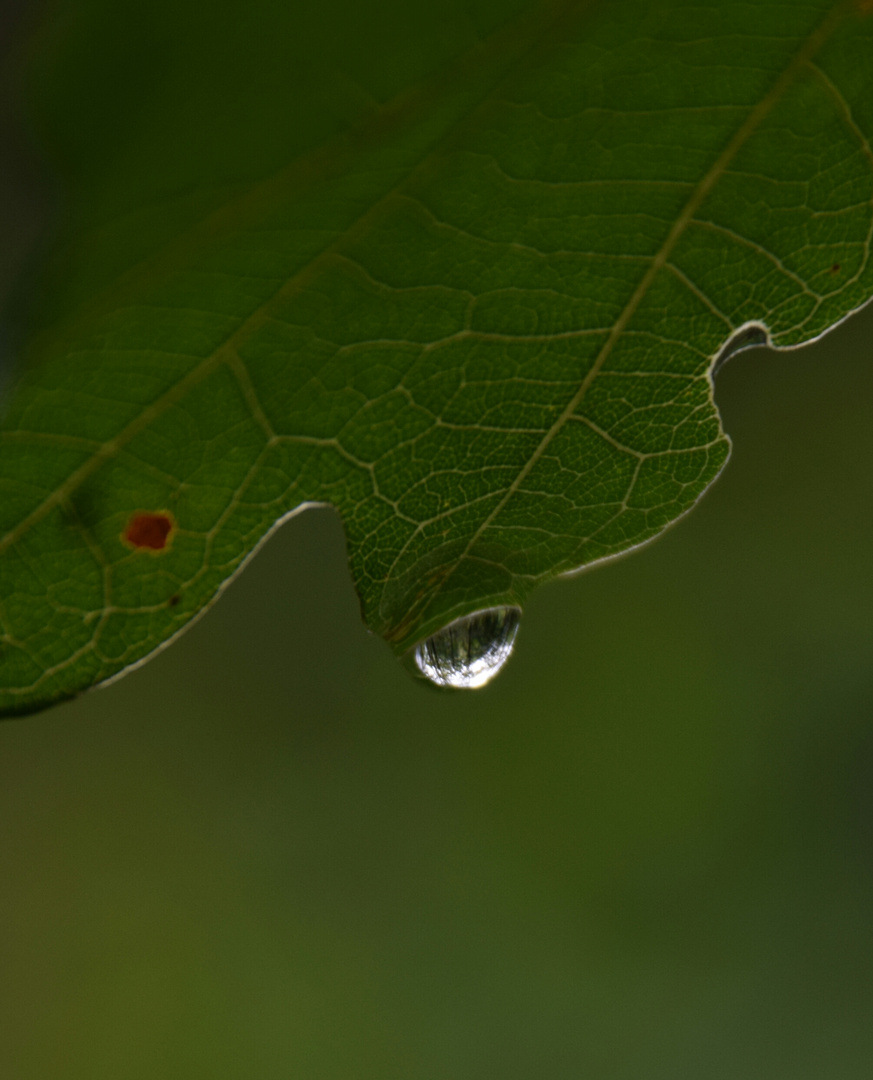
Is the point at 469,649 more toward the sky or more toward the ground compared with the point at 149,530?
more toward the ground

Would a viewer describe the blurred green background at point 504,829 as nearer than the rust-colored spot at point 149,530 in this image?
No

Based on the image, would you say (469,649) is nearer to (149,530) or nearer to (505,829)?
(149,530)

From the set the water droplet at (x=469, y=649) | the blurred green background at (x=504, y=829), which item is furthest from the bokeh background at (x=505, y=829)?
the water droplet at (x=469, y=649)

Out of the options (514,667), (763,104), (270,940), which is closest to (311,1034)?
(270,940)

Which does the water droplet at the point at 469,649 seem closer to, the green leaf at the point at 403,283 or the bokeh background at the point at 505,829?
the green leaf at the point at 403,283

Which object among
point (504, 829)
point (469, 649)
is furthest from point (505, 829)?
point (469, 649)

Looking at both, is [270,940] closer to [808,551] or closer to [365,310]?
[808,551]
